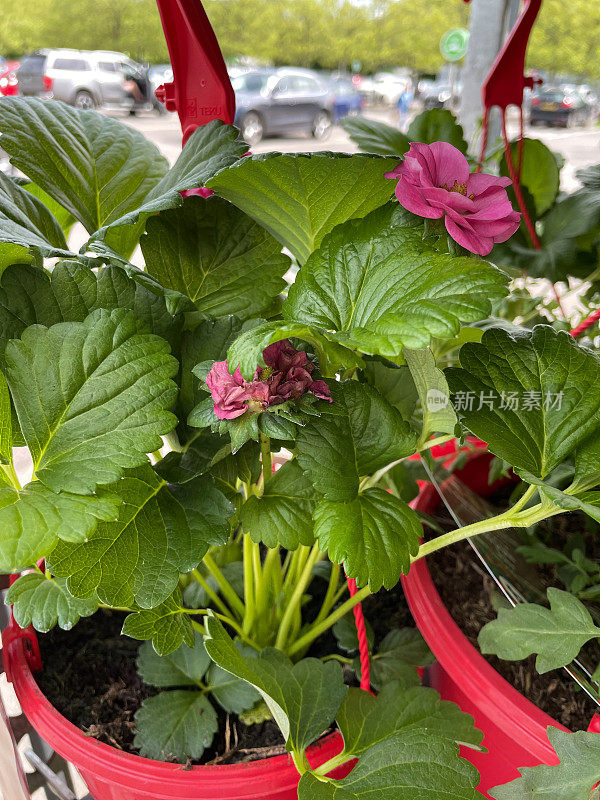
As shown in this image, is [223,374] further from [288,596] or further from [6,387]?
[288,596]

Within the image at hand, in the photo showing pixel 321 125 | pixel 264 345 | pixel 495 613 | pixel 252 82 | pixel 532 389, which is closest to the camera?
pixel 264 345

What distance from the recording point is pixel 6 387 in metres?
0.39

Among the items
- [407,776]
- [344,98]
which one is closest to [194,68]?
[407,776]

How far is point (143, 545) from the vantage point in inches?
16.0

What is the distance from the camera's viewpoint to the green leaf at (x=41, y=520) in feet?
1.04

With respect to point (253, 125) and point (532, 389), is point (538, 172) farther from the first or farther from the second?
point (253, 125)

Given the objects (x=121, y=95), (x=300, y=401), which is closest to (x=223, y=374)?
(x=300, y=401)

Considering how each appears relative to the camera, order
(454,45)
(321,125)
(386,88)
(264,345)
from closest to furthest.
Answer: (264,345), (454,45), (321,125), (386,88)

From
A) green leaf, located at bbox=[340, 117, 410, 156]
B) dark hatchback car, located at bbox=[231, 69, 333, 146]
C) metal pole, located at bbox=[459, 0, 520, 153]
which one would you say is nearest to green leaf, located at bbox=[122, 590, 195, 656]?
green leaf, located at bbox=[340, 117, 410, 156]

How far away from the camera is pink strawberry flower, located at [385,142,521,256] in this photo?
343 mm

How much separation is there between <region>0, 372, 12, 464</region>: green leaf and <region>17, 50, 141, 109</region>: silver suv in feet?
15.0

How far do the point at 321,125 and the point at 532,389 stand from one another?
4380 mm

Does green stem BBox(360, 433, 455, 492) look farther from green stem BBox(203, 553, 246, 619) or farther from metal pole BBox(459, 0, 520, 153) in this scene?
metal pole BBox(459, 0, 520, 153)

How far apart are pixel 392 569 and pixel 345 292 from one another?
6.6 inches
